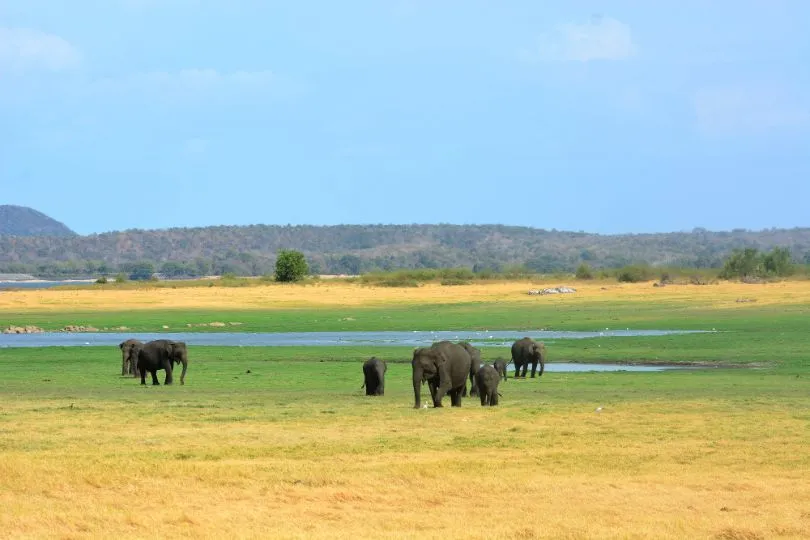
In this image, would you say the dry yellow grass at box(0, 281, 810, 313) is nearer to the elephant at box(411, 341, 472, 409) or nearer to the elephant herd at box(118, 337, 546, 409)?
the elephant herd at box(118, 337, 546, 409)

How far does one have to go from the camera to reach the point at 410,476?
16.0 m

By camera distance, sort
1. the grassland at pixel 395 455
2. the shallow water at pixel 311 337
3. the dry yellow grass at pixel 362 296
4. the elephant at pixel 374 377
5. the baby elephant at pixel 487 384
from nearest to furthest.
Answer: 1. the grassland at pixel 395 455
2. the baby elephant at pixel 487 384
3. the elephant at pixel 374 377
4. the shallow water at pixel 311 337
5. the dry yellow grass at pixel 362 296

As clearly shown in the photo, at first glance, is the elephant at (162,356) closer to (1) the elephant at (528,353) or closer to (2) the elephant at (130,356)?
(2) the elephant at (130,356)

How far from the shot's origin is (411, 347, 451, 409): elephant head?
2327 cm

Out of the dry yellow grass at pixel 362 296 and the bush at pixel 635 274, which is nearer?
the dry yellow grass at pixel 362 296

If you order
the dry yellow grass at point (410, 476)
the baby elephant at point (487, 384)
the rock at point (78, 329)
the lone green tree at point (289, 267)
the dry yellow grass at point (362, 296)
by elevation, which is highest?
the lone green tree at point (289, 267)

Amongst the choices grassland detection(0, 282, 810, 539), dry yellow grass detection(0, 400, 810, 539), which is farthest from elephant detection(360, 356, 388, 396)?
dry yellow grass detection(0, 400, 810, 539)

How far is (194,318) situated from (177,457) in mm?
46095

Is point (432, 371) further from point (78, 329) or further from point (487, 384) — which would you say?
point (78, 329)

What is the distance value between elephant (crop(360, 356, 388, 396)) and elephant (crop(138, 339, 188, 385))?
566 cm

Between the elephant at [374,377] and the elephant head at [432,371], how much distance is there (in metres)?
2.80

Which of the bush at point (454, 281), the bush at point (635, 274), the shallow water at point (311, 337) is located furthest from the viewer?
the bush at point (454, 281)

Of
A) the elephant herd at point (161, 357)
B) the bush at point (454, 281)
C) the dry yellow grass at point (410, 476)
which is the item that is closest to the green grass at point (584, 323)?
the elephant herd at point (161, 357)

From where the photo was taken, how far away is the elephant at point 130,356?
32812 mm
